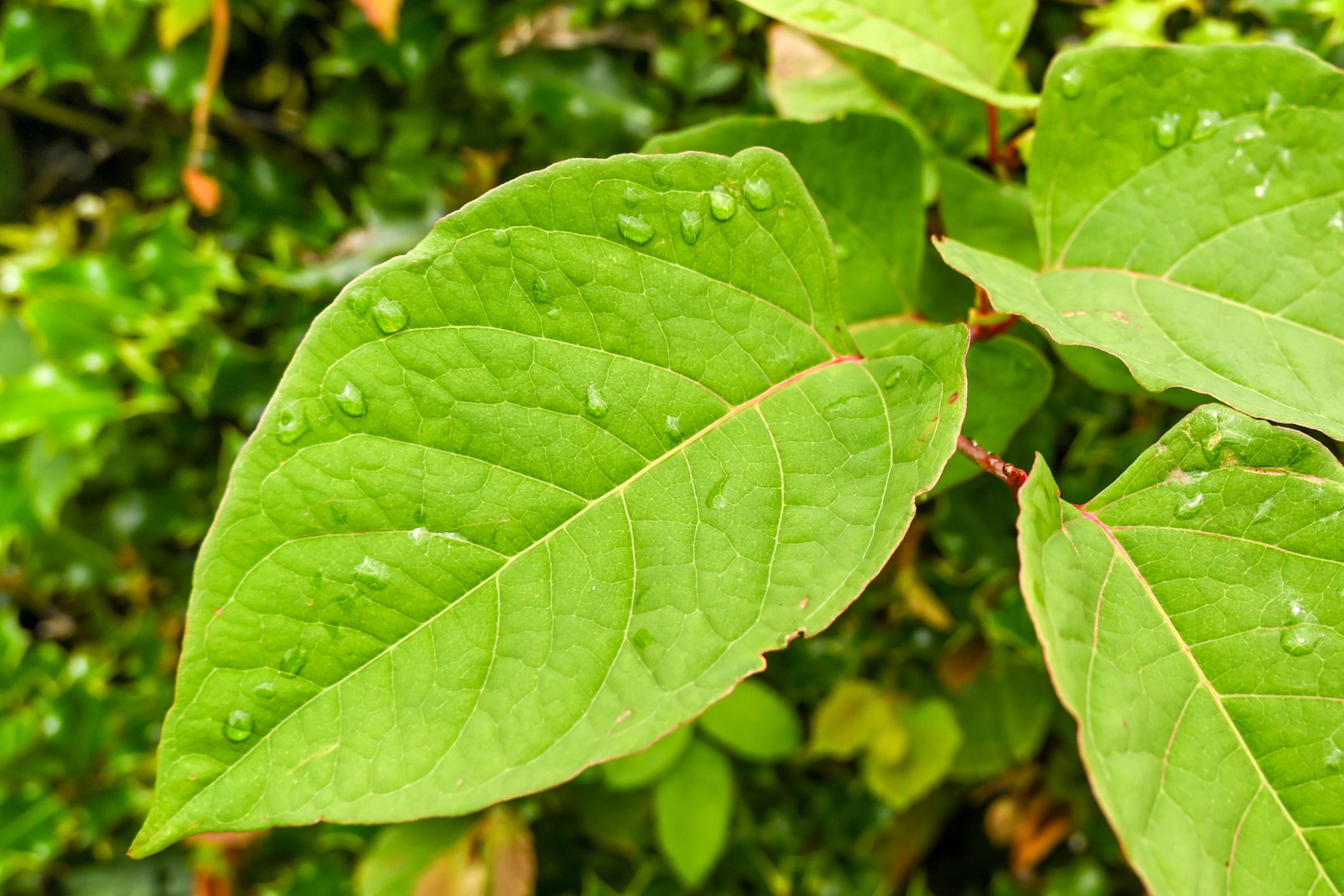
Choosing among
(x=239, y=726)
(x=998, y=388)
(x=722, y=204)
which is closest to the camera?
(x=239, y=726)

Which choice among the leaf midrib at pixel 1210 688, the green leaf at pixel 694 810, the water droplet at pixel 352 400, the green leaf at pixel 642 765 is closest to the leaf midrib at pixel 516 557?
the water droplet at pixel 352 400

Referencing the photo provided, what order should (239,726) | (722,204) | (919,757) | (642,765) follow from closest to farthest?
(239,726) < (722,204) < (642,765) < (919,757)

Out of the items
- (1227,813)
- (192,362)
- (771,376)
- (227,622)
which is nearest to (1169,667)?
(1227,813)

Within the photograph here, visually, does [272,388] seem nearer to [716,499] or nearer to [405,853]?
[405,853]

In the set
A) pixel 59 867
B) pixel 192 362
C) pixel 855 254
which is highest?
pixel 855 254

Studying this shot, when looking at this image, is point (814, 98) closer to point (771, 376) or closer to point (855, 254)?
point (855, 254)

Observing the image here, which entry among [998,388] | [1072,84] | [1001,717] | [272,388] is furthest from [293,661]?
[1001,717]

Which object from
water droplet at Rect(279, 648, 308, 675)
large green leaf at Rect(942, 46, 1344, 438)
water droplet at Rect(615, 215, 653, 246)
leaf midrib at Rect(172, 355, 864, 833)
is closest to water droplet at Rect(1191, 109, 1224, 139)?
large green leaf at Rect(942, 46, 1344, 438)
